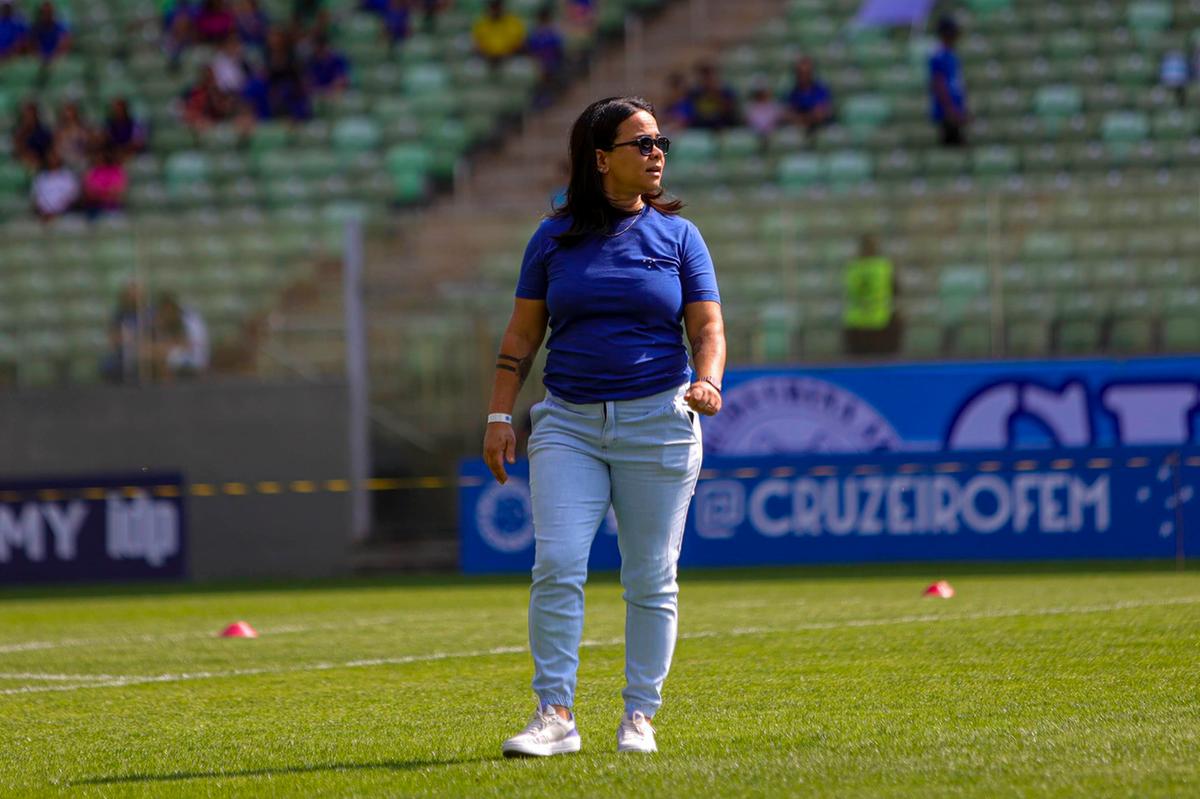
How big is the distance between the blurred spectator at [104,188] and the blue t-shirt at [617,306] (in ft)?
62.6

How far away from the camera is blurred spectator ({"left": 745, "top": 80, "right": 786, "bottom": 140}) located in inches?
901

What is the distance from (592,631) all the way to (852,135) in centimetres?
1243

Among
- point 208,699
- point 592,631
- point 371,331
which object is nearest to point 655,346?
point 208,699

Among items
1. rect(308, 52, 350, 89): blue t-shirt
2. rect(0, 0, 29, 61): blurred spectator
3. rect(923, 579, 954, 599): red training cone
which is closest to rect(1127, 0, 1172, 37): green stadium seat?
Result: rect(308, 52, 350, 89): blue t-shirt

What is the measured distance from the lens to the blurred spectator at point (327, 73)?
84.0ft

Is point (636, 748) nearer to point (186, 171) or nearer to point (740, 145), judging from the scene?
point (740, 145)

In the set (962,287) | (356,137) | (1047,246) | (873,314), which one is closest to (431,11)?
(356,137)

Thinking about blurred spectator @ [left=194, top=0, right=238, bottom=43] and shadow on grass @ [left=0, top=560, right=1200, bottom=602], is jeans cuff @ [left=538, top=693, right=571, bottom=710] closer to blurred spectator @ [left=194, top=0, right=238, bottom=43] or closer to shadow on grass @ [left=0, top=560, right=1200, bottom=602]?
shadow on grass @ [left=0, top=560, right=1200, bottom=602]

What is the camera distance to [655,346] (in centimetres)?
611

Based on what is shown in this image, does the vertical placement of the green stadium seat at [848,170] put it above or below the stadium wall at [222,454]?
above

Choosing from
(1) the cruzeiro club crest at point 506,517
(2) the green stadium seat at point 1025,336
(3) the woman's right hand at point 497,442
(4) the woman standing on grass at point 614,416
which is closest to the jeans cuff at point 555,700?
(4) the woman standing on grass at point 614,416

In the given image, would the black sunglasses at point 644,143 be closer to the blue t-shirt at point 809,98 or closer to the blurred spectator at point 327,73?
the blue t-shirt at point 809,98

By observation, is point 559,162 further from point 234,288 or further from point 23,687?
point 23,687

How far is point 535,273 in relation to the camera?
6.21 meters
